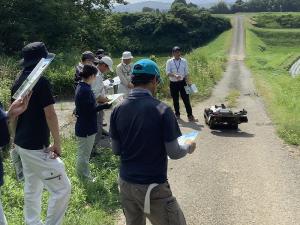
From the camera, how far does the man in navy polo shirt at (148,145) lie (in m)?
3.71

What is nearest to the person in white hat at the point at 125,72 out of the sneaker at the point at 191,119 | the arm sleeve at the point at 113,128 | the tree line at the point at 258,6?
the sneaker at the point at 191,119

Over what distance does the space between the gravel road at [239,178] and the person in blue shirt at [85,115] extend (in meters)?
1.34

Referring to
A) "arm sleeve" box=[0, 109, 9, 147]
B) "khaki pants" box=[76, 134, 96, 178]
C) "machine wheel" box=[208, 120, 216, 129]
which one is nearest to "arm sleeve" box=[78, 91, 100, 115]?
"khaki pants" box=[76, 134, 96, 178]

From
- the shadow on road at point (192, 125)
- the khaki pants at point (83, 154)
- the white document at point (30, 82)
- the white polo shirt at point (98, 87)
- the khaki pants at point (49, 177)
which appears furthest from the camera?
the shadow on road at point (192, 125)

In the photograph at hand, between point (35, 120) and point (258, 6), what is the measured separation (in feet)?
515

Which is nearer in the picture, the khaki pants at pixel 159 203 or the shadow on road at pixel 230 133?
the khaki pants at pixel 159 203

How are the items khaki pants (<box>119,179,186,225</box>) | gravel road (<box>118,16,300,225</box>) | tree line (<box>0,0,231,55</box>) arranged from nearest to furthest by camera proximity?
khaki pants (<box>119,179,186,225</box>) → gravel road (<box>118,16,300,225</box>) → tree line (<box>0,0,231,55</box>)

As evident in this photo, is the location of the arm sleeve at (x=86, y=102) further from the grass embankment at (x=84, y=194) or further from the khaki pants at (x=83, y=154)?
the grass embankment at (x=84, y=194)

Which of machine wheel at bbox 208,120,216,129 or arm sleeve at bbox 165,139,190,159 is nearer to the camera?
arm sleeve at bbox 165,139,190,159

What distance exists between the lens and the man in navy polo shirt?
3709mm

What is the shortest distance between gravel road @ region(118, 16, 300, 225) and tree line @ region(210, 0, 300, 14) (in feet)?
453

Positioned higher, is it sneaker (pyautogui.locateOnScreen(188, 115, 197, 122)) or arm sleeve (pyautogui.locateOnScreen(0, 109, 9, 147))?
arm sleeve (pyautogui.locateOnScreen(0, 109, 9, 147))

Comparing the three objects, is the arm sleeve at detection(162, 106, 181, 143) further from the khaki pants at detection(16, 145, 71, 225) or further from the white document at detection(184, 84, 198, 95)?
the white document at detection(184, 84, 198, 95)

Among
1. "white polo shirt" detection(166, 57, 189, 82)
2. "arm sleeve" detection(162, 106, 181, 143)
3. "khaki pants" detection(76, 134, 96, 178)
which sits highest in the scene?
"arm sleeve" detection(162, 106, 181, 143)
